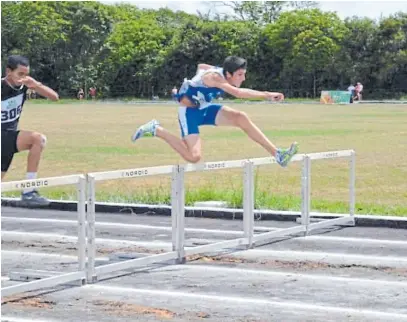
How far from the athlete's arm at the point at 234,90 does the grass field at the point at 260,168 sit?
3.66m

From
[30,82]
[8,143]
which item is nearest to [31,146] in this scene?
[8,143]

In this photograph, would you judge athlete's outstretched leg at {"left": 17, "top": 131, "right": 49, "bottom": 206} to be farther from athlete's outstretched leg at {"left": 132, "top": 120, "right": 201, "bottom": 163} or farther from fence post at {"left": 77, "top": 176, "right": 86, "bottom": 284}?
athlete's outstretched leg at {"left": 132, "top": 120, "right": 201, "bottom": 163}

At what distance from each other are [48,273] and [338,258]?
327cm

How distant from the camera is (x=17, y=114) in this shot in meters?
10.5

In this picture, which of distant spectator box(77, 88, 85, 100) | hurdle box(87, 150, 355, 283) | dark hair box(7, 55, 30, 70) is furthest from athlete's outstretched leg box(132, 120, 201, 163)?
distant spectator box(77, 88, 85, 100)

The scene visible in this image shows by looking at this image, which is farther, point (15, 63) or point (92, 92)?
point (92, 92)

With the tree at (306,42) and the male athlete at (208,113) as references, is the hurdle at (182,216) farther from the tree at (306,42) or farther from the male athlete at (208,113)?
the tree at (306,42)

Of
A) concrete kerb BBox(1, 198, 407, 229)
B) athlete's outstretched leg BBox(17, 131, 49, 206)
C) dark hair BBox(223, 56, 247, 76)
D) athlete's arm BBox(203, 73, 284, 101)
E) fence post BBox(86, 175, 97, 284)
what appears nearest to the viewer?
fence post BBox(86, 175, 97, 284)

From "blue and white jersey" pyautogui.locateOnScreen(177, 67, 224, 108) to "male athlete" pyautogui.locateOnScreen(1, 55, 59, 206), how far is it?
179 centimetres

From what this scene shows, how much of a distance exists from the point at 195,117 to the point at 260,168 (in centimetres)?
925

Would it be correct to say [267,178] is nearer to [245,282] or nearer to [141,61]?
[245,282]

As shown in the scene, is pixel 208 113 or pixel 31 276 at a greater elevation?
pixel 208 113

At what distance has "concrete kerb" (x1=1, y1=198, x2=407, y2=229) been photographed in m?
13.4

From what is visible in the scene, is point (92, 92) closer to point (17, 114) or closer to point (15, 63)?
point (17, 114)
